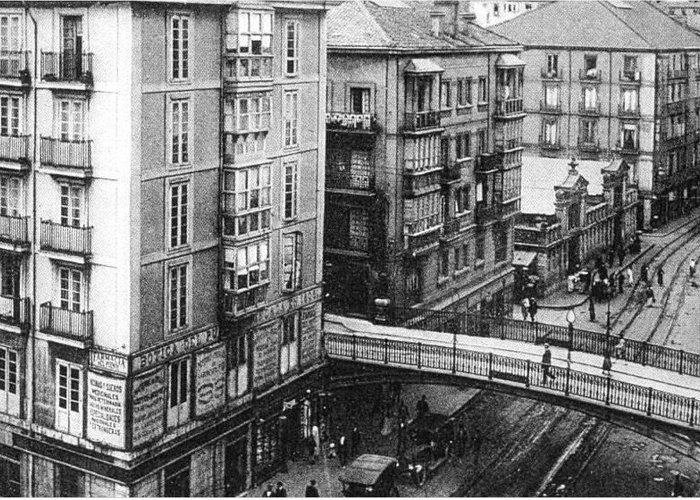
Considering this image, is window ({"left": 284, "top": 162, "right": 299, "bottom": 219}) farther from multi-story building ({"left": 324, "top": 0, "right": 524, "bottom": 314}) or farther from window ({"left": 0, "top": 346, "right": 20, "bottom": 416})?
window ({"left": 0, "top": 346, "right": 20, "bottom": 416})

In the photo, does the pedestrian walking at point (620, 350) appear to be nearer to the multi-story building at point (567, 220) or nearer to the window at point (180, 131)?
the window at point (180, 131)

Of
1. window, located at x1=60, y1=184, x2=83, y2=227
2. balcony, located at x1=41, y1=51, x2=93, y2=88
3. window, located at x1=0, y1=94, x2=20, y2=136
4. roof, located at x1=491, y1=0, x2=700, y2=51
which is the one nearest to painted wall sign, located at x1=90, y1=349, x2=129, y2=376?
window, located at x1=60, y1=184, x2=83, y2=227

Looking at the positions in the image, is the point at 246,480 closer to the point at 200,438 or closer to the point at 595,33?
the point at 200,438

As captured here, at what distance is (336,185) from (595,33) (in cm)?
5497

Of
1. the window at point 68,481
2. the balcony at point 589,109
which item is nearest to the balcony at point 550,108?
the balcony at point 589,109

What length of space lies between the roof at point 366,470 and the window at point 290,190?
1212 centimetres

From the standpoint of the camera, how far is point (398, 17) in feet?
224

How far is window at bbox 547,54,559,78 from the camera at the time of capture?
367 ft

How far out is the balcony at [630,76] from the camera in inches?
4301

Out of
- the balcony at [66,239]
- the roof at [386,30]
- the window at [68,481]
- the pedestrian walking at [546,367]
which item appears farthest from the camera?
the roof at [386,30]

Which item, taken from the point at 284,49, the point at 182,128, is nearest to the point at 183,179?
the point at 182,128

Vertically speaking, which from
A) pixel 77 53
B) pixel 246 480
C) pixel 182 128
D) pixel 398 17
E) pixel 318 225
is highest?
pixel 398 17

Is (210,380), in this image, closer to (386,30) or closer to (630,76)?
(386,30)

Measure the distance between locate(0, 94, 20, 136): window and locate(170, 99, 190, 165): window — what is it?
21.0 feet
